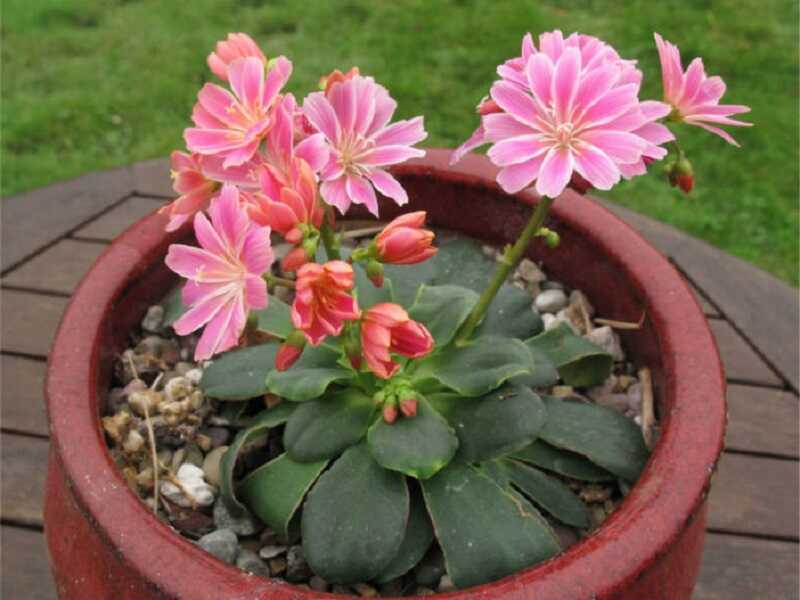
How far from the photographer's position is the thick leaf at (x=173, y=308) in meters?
1.10

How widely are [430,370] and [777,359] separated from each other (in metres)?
0.69

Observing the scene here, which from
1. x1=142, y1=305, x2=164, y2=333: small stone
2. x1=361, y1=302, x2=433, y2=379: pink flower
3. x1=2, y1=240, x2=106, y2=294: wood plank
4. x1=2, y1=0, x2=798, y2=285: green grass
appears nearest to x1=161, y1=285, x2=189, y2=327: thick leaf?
x1=142, y1=305, x2=164, y2=333: small stone

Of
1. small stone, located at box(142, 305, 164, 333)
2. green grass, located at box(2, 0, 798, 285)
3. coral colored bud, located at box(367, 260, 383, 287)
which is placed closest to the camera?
coral colored bud, located at box(367, 260, 383, 287)

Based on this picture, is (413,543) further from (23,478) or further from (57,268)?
(57,268)

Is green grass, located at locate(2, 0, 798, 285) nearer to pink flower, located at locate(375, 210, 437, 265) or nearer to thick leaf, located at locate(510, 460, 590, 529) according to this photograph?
thick leaf, located at locate(510, 460, 590, 529)

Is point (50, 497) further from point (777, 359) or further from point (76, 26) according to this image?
point (76, 26)

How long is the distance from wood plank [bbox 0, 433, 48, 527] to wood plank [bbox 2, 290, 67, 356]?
0.17 meters

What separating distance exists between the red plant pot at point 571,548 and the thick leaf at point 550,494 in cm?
12

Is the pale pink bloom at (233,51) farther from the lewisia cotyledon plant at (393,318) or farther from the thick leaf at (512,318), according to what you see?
the thick leaf at (512,318)

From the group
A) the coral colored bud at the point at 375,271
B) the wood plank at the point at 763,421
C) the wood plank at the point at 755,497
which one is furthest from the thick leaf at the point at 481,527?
the wood plank at the point at 763,421

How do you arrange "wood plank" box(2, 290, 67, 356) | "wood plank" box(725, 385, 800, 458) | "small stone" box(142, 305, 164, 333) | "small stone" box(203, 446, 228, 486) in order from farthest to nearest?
"wood plank" box(2, 290, 67, 356), "wood plank" box(725, 385, 800, 458), "small stone" box(142, 305, 164, 333), "small stone" box(203, 446, 228, 486)

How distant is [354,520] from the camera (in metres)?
0.92

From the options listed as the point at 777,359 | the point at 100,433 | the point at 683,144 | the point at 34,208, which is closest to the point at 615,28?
the point at 683,144

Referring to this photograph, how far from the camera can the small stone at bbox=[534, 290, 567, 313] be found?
1.24m
